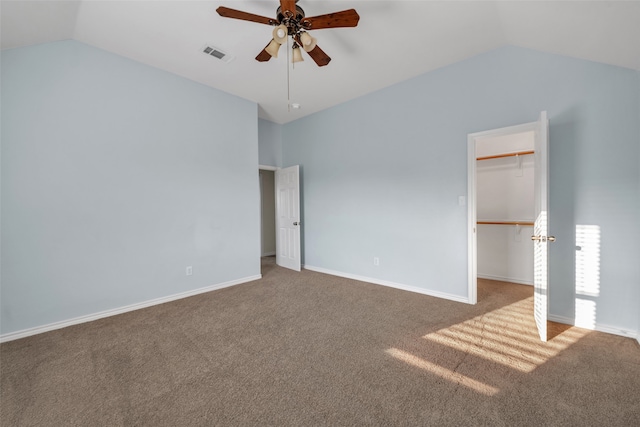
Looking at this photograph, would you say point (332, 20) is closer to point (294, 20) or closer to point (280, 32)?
point (294, 20)

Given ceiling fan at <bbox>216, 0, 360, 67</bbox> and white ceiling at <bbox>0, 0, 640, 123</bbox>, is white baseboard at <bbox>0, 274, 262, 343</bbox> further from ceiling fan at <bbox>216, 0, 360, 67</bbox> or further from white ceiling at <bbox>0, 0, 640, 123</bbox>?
ceiling fan at <bbox>216, 0, 360, 67</bbox>

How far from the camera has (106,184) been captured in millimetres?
2914

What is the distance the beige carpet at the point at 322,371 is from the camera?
59.1 inches

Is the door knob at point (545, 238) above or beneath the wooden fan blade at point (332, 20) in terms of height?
beneath

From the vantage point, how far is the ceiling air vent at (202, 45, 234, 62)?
288cm

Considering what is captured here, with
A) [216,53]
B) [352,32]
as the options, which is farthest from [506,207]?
[216,53]

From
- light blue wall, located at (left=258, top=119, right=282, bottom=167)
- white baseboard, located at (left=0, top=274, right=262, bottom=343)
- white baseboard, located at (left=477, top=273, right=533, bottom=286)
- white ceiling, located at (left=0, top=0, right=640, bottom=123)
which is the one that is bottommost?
white baseboard, located at (left=0, top=274, right=262, bottom=343)

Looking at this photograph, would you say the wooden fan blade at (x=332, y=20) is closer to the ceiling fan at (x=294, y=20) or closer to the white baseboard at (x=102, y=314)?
the ceiling fan at (x=294, y=20)

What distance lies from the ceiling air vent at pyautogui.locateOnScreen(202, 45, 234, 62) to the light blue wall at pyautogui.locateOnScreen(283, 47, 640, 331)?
193 centimetres

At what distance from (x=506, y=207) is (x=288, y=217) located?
3617mm

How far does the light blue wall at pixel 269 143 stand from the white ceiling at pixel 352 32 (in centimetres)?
162

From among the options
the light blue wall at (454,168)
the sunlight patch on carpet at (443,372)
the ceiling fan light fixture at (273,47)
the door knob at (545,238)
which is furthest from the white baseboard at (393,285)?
the ceiling fan light fixture at (273,47)

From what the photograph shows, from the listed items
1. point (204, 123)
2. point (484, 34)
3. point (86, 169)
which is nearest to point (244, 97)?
point (204, 123)

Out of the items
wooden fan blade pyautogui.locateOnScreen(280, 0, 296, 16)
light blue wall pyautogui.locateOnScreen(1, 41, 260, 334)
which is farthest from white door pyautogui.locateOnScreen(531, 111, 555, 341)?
light blue wall pyautogui.locateOnScreen(1, 41, 260, 334)
